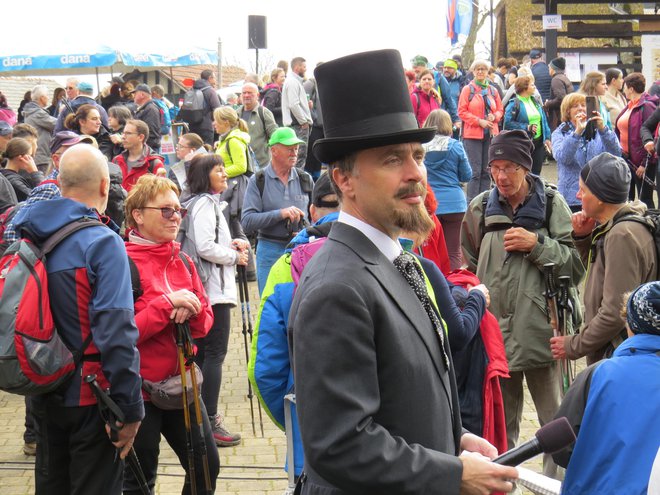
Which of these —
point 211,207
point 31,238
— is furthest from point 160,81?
point 31,238

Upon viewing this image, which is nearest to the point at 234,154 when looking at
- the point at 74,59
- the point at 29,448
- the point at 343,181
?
the point at 29,448

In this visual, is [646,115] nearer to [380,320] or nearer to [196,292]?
[196,292]

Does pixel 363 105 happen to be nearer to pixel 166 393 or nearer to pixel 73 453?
pixel 73 453

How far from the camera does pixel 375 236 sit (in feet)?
8.82

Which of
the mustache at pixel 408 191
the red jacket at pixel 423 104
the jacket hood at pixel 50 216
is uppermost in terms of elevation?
the mustache at pixel 408 191

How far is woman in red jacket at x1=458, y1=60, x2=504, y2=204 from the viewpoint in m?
15.0

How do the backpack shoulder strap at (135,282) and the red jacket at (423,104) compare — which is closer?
the backpack shoulder strap at (135,282)

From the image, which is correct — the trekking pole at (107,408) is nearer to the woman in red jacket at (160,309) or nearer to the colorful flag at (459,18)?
the woman in red jacket at (160,309)

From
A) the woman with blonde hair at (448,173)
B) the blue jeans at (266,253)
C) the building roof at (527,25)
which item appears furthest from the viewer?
the building roof at (527,25)

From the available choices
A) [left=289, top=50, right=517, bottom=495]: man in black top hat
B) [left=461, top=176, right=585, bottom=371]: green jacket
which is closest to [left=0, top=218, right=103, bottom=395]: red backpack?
[left=289, top=50, right=517, bottom=495]: man in black top hat

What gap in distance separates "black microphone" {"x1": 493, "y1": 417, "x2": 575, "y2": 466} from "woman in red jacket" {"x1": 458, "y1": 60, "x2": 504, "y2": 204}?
485 inches

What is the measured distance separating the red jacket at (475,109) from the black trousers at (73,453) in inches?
450

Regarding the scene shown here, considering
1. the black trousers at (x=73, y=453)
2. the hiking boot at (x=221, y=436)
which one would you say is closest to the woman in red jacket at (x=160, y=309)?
the black trousers at (x=73, y=453)

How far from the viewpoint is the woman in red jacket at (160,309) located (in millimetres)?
4961
